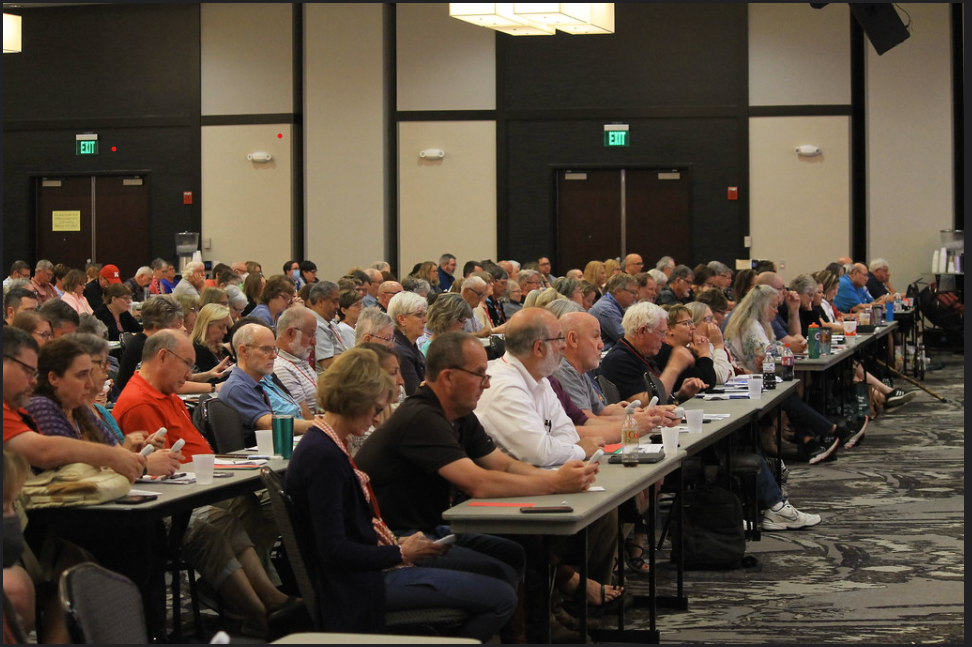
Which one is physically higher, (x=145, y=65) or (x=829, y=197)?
(x=145, y=65)

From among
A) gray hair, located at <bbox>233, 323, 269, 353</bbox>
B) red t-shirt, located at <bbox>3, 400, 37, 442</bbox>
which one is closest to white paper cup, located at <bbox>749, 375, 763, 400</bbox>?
gray hair, located at <bbox>233, 323, 269, 353</bbox>

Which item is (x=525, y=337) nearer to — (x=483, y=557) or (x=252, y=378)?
(x=483, y=557)

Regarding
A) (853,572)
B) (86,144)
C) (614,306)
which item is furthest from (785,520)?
(86,144)

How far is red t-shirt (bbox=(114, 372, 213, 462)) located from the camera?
5.06 m

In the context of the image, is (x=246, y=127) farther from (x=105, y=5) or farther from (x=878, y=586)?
(x=878, y=586)

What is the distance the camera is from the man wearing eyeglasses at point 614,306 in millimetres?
10094

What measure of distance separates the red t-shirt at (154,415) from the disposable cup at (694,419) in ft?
7.50

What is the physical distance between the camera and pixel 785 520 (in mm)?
7184

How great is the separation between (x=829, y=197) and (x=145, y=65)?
10845 mm

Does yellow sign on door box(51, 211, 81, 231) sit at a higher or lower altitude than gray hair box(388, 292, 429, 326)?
higher

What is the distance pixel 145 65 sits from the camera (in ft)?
63.7

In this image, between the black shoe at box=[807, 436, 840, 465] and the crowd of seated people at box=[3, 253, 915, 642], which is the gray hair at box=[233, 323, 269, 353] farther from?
the black shoe at box=[807, 436, 840, 465]

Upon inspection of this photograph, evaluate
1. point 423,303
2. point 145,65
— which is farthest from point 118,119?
point 423,303

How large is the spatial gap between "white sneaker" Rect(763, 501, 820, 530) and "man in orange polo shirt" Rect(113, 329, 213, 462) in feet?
11.7
